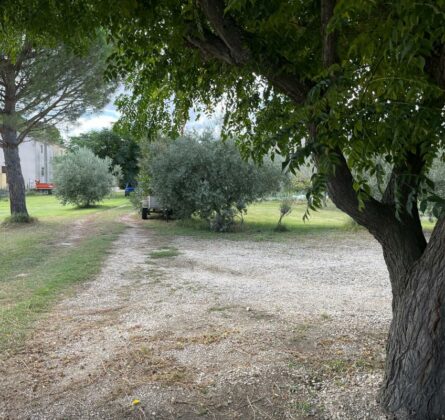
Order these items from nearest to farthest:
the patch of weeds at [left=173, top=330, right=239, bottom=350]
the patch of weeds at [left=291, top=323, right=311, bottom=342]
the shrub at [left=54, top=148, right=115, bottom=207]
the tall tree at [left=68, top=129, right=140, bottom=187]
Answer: the patch of weeds at [left=173, top=330, right=239, bottom=350] → the patch of weeds at [left=291, top=323, right=311, bottom=342] → the shrub at [left=54, top=148, right=115, bottom=207] → the tall tree at [left=68, top=129, right=140, bottom=187]

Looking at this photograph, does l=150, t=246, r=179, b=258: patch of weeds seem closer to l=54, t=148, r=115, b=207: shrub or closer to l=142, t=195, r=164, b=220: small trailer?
l=142, t=195, r=164, b=220: small trailer

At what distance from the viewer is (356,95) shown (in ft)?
8.09

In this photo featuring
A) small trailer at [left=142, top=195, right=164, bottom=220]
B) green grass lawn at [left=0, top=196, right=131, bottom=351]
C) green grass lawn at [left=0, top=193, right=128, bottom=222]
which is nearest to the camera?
green grass lawn at [left=0, top=196, right=131, bottom=351]

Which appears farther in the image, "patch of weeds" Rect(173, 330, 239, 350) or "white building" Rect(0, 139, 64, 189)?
"white building" Rect(0, 139, 64, 189)

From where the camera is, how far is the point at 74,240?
13547 millimetres

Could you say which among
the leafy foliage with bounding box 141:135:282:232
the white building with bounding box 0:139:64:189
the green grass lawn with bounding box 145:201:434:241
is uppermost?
the white building with bounding box 0:139:64:189

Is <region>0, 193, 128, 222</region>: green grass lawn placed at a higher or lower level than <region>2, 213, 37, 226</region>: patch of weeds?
lower

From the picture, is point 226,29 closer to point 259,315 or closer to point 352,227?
point 259,315

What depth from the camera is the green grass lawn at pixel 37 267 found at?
18.0ft

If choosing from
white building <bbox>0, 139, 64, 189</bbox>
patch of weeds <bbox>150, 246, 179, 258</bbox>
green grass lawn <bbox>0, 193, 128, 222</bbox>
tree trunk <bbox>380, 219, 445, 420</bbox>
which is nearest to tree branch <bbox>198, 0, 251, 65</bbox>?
tree trunk <bbox>380, 219, 445, 420</bbox>

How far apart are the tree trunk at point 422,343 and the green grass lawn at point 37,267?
3.67m

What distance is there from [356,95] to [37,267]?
828cm

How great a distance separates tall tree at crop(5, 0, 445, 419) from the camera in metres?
2.14

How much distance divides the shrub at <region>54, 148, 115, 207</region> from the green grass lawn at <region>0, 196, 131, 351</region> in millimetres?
10853
